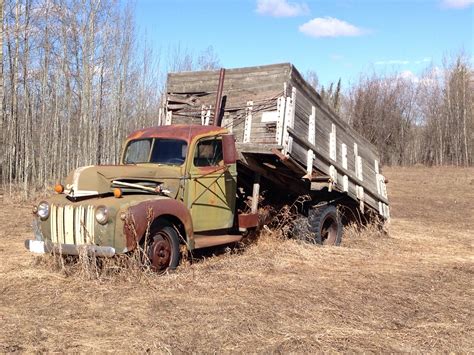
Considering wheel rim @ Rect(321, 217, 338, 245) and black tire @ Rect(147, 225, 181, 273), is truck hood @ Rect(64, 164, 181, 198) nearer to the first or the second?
black tire @ Rect(147, 225, 181, 273)

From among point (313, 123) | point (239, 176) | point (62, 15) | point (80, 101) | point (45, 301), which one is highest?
point (62, 15)

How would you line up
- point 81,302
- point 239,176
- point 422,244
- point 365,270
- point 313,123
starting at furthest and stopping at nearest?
point 422,244 → point 239,176 → point 313,123 → point 365,270 → point 81,302

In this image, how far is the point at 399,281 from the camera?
259 inches

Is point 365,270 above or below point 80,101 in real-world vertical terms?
below

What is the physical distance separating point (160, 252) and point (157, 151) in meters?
1.68

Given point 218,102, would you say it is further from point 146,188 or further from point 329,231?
point 329,231

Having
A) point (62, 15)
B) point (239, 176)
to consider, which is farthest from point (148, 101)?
point (239, 176)

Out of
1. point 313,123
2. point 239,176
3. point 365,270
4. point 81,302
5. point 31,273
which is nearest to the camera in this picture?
point 81,302

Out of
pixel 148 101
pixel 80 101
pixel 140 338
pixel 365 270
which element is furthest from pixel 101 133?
pixel 140 338

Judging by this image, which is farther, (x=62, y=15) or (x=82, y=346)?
(x=62, y=15)

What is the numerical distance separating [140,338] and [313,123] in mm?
5058

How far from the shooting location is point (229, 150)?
699cm

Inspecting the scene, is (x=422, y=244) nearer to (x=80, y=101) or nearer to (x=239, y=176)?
(x=239, y=176)

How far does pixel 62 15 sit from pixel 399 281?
1331 cm
